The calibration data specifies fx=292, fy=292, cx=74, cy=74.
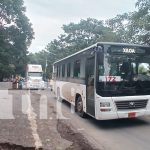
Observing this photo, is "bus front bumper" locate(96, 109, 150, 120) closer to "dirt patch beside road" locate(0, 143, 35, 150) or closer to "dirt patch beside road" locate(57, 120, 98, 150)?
"dirt patch beside road" locate(57, 120, 98, 150)

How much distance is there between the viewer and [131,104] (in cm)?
1007

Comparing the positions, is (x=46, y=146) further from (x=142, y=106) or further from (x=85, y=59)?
(x=85, y=59)

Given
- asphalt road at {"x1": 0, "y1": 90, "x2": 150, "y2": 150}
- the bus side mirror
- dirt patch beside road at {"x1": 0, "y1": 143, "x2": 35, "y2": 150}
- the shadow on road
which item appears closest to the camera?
dirt patch beside road at {"x1": 0, "y1": 143, "x2": 35, "y2": 150}

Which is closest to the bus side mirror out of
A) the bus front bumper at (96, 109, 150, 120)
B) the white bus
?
the white bus

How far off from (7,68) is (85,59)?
91.9ft

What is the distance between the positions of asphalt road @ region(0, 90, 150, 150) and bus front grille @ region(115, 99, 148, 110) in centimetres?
74

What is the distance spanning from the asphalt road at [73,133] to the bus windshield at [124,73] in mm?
1341

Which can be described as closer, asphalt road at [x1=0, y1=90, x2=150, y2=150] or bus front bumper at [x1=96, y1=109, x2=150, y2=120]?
asphalt road at [x1=0, y1=90, x2=150, y2=150]

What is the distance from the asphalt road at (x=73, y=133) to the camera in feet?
25.1

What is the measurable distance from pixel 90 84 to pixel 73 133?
2.06m

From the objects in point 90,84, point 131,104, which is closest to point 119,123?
point 131,104

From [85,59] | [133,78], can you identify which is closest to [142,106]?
[133,78]

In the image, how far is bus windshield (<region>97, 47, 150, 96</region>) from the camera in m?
9.84

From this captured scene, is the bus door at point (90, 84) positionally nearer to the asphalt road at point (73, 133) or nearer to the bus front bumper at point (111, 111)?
the bus front bumper at point (111, 111)
